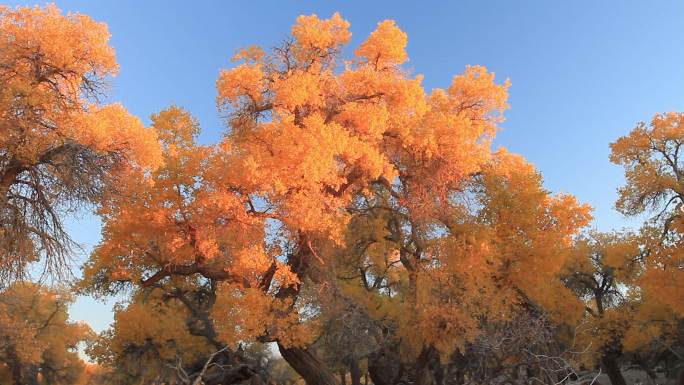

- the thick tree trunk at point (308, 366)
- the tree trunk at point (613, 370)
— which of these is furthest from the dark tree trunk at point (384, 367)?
the tree trunk at point (613, 370)

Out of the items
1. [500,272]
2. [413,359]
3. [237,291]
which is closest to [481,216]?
[500,272]

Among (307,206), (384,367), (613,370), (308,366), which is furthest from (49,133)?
(613,370)

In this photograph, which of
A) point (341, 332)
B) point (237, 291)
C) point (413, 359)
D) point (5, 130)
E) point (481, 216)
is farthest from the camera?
point (413, 359)

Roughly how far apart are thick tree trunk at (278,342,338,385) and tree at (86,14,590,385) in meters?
0.04

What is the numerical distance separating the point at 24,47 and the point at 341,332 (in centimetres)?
1249

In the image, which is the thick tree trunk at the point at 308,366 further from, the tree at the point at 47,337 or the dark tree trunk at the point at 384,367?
the tree at the point at 47,337

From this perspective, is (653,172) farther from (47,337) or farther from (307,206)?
(47,337)

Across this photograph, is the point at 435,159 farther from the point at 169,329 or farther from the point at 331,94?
the point at 169,329

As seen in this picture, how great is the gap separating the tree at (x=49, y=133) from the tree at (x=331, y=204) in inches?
52.1

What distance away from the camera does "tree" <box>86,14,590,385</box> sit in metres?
16.5

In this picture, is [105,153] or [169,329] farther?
[169,329]

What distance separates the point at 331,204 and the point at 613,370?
70.2 feet

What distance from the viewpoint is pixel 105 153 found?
15516 millimetres

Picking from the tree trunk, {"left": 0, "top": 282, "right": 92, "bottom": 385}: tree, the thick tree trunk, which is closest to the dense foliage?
the thick tree trunk
